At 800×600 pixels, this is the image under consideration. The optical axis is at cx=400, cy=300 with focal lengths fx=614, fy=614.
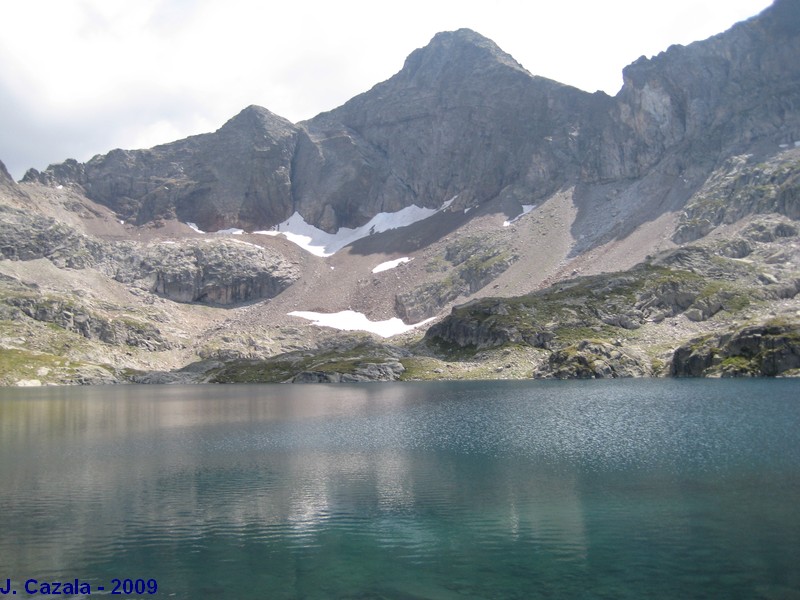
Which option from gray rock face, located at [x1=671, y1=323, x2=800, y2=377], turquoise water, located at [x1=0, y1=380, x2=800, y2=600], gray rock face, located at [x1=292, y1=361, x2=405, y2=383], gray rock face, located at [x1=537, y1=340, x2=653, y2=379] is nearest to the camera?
turquoise water, located at [x1=0, y1=380, x2=800, y2=600]

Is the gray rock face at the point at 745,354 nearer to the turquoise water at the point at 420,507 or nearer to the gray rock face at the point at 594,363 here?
the gray rock face at the point at 594,363

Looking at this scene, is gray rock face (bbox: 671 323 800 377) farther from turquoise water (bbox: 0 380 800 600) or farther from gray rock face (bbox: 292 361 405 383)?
gray rock face (bbox: 292 361 405 383)

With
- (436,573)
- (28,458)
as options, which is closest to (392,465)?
(436,573)

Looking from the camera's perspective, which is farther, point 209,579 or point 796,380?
point 796,380

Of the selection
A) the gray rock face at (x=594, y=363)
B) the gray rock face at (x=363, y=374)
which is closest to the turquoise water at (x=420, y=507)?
the gray rock face at (x=594, y=363)

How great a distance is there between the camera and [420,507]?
1332 inches

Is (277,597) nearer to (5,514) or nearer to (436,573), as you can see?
(436,573)

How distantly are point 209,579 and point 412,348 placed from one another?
17106 cm

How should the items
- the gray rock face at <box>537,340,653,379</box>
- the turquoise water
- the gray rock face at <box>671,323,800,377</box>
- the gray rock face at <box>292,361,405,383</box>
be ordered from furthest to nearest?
the gray rock face at <box>292,361,405,383</box>, the gray rock face at <box>537,340,653,379</box>, the gray rock face at <box>671,323,800,377</box>, the turquoise water

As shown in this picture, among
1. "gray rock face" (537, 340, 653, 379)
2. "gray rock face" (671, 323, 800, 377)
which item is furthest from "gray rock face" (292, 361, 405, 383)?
"gray rock face" (671, 323, 800, 377)

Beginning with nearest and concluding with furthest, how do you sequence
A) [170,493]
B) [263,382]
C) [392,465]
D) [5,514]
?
[5,514] → [170,493] → [392,465] → [263,382]

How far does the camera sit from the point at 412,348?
194 meters

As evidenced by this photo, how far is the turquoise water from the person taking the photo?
2355cm

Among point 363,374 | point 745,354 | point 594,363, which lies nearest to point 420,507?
point 745,354
